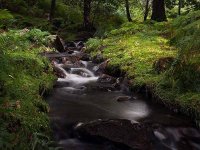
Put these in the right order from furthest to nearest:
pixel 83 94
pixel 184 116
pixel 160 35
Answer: pixel 160 35 < pixel 83 94 < pixel 184 116

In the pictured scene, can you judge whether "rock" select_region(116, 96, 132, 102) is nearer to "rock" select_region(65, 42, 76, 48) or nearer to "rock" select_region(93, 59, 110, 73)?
"rock" select_region(93, 59, 110, 73)

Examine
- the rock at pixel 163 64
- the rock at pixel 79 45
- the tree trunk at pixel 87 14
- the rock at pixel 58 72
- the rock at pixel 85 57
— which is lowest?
the rock at pixel 58 72

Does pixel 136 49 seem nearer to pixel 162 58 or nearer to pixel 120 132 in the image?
pixel 162 58

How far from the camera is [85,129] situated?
7734 millimetres

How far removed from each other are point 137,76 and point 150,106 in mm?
1727

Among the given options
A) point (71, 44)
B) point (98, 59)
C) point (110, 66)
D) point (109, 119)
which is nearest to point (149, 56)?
point (110, 66)

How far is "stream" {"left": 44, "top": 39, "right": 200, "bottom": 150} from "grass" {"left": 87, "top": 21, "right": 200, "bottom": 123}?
313 mm

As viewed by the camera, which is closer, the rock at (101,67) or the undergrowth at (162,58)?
the undergrowth at (162,58)

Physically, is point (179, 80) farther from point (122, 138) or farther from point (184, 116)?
point (122, 138)

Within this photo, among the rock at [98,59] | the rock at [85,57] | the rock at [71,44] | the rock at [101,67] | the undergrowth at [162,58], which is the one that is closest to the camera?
the undergrowth at [162,58]

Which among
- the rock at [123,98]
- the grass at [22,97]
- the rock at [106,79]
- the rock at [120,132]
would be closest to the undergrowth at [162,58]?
the rock at [106,79]

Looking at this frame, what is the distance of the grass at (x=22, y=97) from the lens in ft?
21.1

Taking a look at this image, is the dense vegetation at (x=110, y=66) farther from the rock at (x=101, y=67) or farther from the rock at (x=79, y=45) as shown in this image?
the rock at (x=79, y=45)

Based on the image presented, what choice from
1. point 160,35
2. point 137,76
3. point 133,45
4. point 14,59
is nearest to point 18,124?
point 14,59
